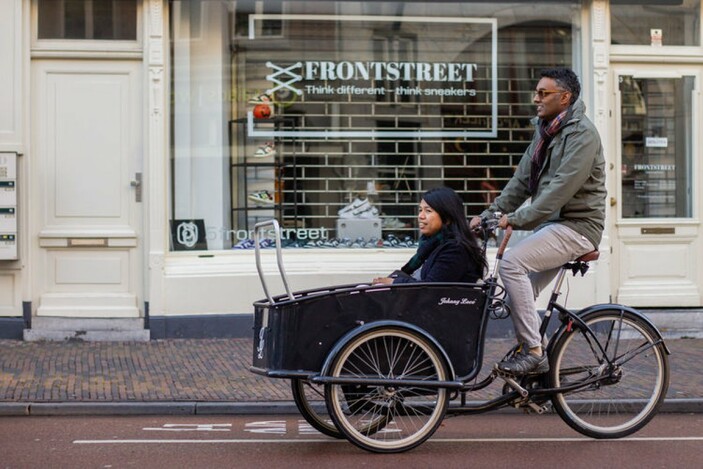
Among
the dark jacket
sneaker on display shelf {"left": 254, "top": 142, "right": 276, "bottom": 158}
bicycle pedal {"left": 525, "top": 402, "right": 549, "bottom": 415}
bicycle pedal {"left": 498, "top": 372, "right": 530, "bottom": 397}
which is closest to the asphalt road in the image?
bicycle pedal {"left": 525, "top": 402, "right": 549, "bottom": 415}

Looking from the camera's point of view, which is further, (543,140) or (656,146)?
(656,146)

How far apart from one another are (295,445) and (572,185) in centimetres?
218

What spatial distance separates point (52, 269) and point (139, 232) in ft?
3.01

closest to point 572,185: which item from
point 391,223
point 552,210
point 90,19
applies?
point 552,210

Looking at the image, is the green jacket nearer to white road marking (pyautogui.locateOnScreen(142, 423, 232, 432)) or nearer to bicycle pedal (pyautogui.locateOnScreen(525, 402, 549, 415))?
bicycle pedal (pyautogui.locateOnScreen(525, 402, 549, 415))

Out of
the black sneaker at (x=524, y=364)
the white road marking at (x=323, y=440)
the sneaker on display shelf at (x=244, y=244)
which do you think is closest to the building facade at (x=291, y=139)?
the sneaker on display shelf at (x=244, y=244)

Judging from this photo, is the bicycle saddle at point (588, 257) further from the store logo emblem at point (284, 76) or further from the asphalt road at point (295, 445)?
the store logo emblem at point (284, 76)

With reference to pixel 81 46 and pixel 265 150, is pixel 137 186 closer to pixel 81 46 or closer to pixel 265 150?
pixel 265 150

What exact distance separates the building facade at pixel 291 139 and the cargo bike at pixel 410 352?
4581mm

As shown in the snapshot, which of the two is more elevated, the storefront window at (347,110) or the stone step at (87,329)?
the storefront window at (347,110)

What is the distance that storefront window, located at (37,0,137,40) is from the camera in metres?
10.7

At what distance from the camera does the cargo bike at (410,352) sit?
581 cm

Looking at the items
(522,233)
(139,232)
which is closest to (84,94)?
(139,232)

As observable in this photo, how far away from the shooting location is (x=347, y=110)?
36.5 ft
